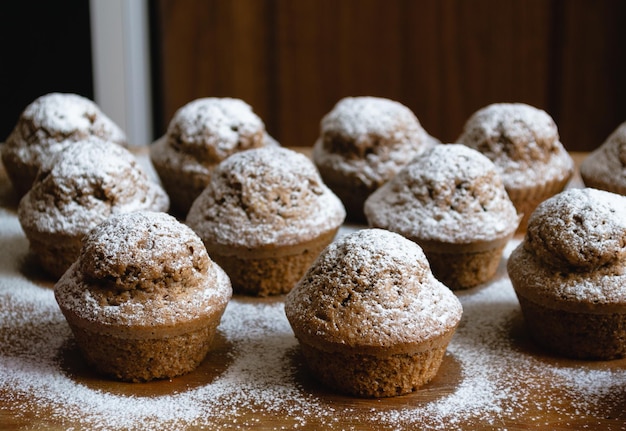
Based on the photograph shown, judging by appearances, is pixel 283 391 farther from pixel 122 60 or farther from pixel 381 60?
pixel 381 60

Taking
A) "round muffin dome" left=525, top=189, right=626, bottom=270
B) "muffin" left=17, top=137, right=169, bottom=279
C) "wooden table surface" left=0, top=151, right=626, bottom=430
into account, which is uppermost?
"round muffin dome" left=525, top=189, right=626, bottom=270

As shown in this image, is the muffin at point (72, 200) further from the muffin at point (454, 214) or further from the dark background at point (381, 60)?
the dark background at point (381, 60)

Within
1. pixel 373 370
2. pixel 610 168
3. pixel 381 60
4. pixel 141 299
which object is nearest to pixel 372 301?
pixel 373 370

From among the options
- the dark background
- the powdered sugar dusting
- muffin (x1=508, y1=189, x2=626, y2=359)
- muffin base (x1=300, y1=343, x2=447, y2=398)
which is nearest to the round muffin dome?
muffin (x1=508, y1=189, x2=626, y2=359)

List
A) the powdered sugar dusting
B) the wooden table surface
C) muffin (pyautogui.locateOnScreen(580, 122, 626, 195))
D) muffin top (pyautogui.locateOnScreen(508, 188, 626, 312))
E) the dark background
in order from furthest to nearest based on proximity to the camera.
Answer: the dark background, the powdered sugar dusting, muffin (pyautogui.locateOnScreen(580, 122, 626, 195)), muffin top (pyautogui.locateOnScreen(508, 188, 626, 312)), the wooden table surface

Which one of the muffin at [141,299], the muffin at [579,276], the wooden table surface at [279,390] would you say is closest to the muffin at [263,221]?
the wooden table surface at [279,390]

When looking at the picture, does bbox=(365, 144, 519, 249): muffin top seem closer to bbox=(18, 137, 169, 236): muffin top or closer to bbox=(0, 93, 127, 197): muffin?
bbox=(18, 137, 169, 236): muffin top
